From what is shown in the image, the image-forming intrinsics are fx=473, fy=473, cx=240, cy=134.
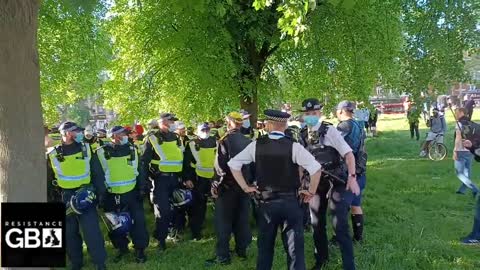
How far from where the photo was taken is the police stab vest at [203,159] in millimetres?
7703

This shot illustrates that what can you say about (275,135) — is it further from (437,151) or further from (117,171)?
(437,151)

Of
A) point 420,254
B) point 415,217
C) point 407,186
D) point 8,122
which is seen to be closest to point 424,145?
point 407,186

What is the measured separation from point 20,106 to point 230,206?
345cm

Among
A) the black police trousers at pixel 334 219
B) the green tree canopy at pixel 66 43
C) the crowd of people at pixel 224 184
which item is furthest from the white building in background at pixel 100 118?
the black police trousers at pixel 334 219

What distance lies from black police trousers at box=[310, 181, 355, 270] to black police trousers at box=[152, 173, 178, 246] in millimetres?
2401

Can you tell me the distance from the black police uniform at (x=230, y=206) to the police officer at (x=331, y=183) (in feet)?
3.29

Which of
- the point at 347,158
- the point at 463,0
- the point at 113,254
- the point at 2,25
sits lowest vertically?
the point at 113,254

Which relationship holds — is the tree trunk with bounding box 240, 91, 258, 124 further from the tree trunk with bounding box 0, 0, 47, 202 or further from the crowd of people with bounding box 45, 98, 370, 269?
the tree trunk with bounding box 0, 0, 47, 202

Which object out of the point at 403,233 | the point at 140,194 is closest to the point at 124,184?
the point at 140,194

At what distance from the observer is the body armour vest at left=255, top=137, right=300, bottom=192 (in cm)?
489

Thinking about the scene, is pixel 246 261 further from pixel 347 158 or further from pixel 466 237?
pixel 466 237

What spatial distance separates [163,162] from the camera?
7.33m

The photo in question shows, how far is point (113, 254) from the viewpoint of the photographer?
6.99 metres

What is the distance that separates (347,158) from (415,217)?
3703 millimetres
